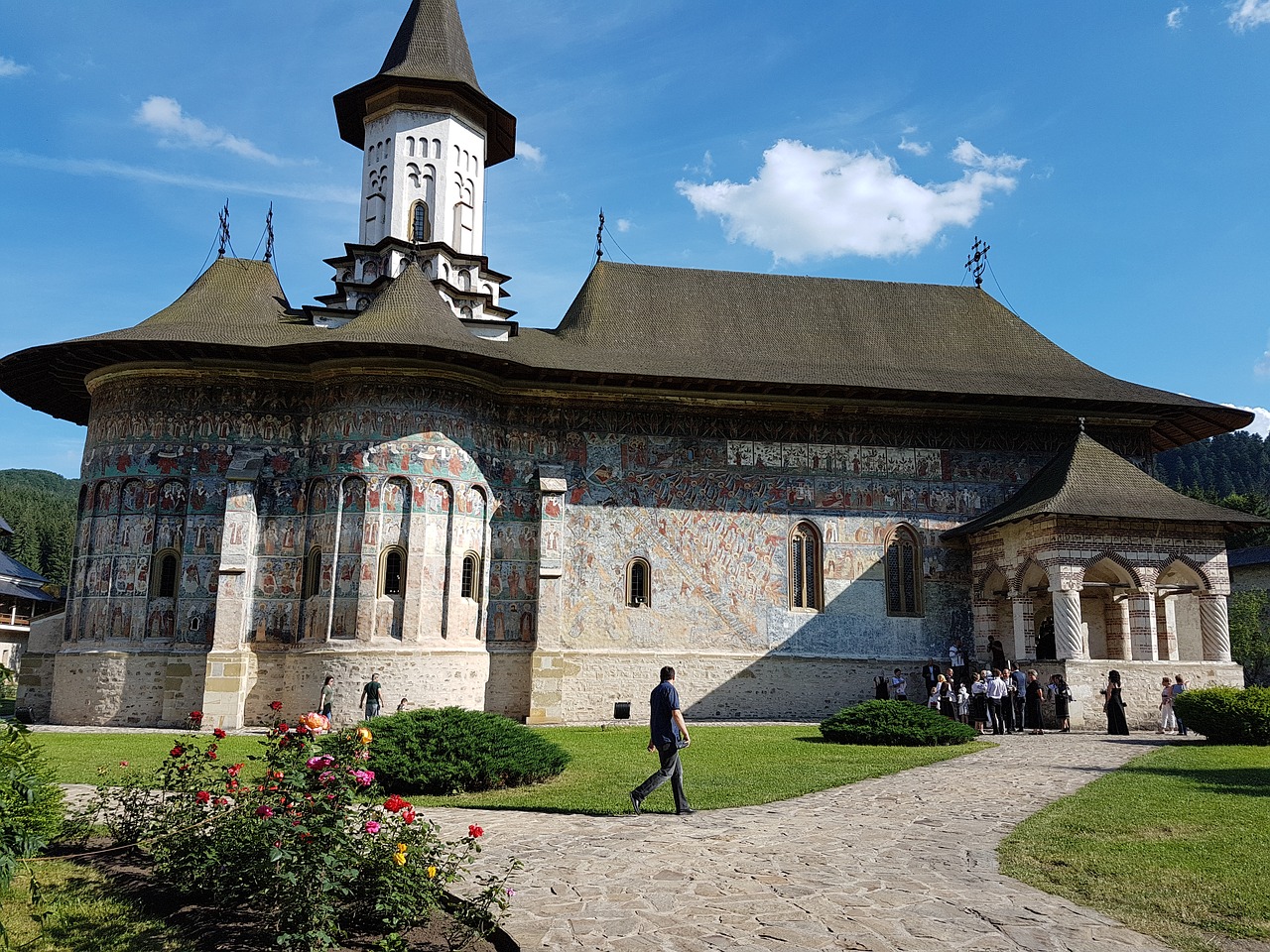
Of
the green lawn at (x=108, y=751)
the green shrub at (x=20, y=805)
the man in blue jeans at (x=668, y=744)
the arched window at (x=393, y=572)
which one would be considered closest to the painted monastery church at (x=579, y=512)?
the arched window at (x=393, y=572)

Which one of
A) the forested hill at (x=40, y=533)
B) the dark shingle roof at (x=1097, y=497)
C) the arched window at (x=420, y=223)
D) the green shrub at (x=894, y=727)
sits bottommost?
the green shrub at (x=894, y=727)

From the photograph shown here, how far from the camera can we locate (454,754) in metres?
10.2

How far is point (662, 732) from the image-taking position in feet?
28.8

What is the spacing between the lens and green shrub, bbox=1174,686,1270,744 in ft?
45.9

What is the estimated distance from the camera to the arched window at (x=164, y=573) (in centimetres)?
1888

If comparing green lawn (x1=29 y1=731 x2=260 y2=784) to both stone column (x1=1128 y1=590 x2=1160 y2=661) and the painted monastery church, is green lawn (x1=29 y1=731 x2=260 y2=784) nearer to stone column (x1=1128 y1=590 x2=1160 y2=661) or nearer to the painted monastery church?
the painted monastery church

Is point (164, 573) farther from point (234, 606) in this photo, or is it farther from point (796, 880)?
point (796, 880)

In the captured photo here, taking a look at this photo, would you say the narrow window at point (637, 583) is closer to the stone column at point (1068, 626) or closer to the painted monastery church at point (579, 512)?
the painted monastery church at point (579, 512)

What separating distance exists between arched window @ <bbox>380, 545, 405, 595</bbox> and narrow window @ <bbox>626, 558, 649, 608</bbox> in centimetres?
461

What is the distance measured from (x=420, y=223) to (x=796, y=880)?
20.5m

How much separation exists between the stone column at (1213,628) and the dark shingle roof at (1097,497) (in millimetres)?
1542

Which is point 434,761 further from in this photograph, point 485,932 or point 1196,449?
point 1196,449

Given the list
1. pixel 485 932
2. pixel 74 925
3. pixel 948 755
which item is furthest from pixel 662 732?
pixel 948 755

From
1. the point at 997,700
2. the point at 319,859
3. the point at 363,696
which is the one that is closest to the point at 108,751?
the point at 363,696
